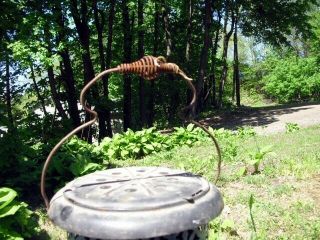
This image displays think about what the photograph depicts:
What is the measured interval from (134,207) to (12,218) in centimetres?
346

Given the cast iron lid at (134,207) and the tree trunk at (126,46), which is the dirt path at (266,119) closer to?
the tree trunk at (126,46)

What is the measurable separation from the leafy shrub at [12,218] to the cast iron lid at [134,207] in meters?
2.47

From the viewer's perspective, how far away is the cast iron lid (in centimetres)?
220

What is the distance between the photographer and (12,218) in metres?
5.22

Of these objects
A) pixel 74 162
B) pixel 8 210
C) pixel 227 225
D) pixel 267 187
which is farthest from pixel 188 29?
pixel 8 210

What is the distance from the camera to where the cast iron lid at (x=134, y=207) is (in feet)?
7.23

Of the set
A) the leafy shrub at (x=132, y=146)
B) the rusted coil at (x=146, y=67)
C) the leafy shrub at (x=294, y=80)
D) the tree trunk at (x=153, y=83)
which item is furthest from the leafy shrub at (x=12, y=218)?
the leafy shrub at (x=294, y=80)

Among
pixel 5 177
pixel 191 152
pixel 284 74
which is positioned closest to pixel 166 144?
pixel 191 152

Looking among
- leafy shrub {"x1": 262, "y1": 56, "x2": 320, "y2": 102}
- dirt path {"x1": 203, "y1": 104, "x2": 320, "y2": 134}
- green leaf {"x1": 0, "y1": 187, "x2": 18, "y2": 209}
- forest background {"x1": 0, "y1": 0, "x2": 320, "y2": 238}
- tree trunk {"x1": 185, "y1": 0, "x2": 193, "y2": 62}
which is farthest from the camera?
leafy shrub {"x1": 262, "y1": 56, "x2": 320, "y2": 102}

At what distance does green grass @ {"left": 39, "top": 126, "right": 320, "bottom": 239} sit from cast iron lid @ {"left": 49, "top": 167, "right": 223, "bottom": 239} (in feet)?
9.54

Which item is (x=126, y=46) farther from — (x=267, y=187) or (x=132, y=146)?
(x=267, y=187)

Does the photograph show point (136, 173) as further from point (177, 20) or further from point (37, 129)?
point (177, 20)

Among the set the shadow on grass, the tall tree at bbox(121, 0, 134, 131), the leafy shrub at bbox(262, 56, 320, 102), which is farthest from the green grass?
the leafy shrub at bbox(262, 56, 320, 102)

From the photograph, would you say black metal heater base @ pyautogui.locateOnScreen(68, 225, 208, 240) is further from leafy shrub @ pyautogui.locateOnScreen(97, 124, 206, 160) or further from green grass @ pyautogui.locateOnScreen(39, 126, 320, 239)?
leafy shrub @ pyautogui.locateOnScreen(97, 124, 206, 160)
